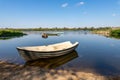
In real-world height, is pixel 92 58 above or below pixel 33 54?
below

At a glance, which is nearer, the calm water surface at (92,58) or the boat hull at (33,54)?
the calm water surface at (92,58)

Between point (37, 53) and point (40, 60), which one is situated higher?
point (37, 53)

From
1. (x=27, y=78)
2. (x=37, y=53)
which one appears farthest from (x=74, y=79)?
(x=37, y=53)

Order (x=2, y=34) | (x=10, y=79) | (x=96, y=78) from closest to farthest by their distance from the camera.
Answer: (x=10, y=79)
(x=96, y=78)
(x=2, y=34)

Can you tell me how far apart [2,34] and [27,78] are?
53547mm

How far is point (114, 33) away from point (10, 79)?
5875 cm

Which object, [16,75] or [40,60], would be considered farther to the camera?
[40,60]

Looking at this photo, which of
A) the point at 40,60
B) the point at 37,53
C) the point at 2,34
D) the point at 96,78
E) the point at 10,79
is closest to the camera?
the point at 10,79

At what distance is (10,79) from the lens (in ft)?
25.2

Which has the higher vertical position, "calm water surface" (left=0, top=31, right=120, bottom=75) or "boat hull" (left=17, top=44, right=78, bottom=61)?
"boat hull" (left=17, top=44, right=78, bottom=61)

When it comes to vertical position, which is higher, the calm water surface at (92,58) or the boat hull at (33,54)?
the boat hull at (33,54)

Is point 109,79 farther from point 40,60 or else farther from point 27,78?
point 40,60

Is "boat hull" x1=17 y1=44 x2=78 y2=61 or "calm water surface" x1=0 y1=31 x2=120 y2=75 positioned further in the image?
"boat hull" x1=17 y1=44 x2=78 y2=61

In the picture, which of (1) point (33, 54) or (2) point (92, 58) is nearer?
(1) point (33, 54)
